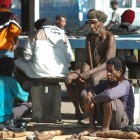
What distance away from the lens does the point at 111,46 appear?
944 cm

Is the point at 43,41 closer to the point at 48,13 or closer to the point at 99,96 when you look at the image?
the point at 99,96

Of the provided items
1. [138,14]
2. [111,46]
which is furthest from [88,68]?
[138,14]

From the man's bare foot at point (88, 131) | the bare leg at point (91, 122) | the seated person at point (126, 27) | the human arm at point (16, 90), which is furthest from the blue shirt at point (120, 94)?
the seated person at point (126, 27)

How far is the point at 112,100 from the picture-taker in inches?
332

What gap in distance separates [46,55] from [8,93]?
33.7 inches

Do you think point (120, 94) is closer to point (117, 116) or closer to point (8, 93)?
point (117, 116)

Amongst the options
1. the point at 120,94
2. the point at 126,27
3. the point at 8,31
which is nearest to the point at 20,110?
the point at 8,31

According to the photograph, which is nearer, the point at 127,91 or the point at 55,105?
the point at 127,91

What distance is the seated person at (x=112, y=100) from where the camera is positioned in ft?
27.6

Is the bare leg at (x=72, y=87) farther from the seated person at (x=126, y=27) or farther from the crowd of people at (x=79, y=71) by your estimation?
the seated person at (x=126, y=27)

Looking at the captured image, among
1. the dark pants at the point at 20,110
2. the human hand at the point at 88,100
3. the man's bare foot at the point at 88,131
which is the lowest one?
the man's bare foot at the point at 88,131

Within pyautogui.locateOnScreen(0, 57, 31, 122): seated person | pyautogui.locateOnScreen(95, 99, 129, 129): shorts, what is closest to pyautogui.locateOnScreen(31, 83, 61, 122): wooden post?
pyautogui.locateOnScreen(0, 57, 31, 122): seated person

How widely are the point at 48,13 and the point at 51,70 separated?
51.7 feet

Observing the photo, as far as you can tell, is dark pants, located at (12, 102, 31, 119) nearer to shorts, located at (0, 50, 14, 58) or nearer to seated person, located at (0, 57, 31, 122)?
seated person, located at (0, 57, 31, 122)
